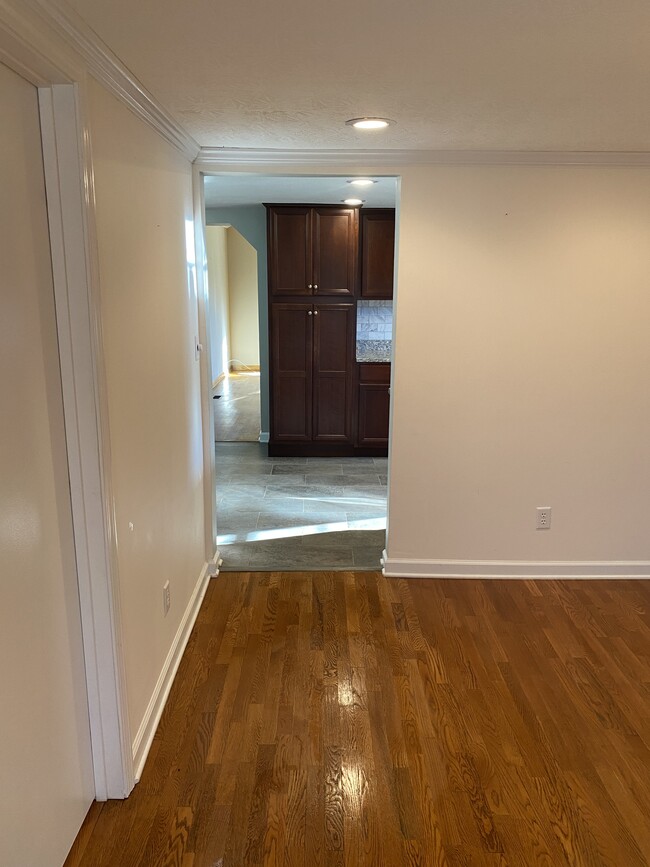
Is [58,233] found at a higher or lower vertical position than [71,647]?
higher

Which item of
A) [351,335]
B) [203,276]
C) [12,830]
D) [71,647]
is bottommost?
[12,830]

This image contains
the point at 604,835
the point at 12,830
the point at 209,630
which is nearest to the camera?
the point at 12,830

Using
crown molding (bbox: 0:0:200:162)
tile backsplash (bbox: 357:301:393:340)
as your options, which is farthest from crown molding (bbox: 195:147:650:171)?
tile backsplash (bbox: 357:301:393:340)

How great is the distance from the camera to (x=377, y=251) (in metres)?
5.71

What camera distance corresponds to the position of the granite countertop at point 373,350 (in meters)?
5.97

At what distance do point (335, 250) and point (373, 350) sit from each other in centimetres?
98

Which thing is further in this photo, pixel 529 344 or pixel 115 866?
A: pixel 529 344

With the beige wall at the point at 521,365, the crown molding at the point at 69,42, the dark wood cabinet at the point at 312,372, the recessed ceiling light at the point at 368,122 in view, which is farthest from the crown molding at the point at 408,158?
the dark wood cabinet at the point at 312,372

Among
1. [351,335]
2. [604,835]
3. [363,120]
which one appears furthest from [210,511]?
[351,335]

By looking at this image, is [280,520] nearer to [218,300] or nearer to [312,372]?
[312,372]

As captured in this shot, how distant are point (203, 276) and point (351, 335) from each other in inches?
104

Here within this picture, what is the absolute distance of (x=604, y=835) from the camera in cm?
196

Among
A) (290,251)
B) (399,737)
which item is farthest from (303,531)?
(290,251)

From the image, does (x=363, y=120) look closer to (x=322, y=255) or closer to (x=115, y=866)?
(x=115, y=866)
